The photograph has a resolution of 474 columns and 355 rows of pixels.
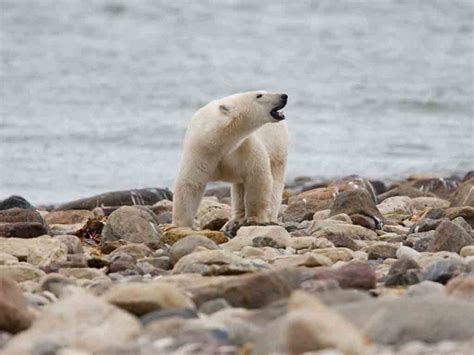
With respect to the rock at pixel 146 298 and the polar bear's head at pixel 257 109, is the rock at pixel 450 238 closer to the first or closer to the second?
the polar bear's head at pixel 257 109

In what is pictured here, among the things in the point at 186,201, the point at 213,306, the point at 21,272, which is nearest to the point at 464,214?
the point at 186,201

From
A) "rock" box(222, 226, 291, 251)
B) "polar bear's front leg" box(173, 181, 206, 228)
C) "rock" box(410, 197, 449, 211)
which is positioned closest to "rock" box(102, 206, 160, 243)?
"polar bear's front leg" box(173, 181, 206, 228)

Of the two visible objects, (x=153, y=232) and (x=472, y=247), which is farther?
(x=153, y=232)

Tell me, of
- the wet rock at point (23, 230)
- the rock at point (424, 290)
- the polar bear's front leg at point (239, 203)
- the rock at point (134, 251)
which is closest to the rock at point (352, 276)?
the rock at point (424, 290)

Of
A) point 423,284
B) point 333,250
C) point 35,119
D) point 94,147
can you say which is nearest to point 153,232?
point 333,250

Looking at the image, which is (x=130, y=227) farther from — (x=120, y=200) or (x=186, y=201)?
(x=120, y=200)

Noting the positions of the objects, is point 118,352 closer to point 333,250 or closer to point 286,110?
point 333,250

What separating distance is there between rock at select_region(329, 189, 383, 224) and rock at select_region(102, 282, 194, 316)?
181 inches

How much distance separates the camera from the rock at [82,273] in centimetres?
718

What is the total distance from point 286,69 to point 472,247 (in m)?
22.0

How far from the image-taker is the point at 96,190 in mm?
15352

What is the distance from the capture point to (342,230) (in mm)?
9117

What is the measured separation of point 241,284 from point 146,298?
576mm

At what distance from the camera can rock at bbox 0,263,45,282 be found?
6973mm
